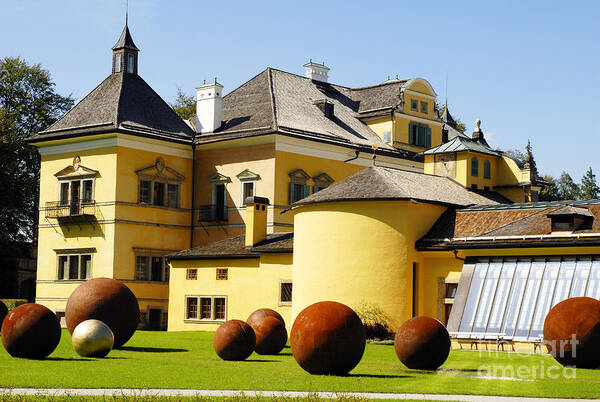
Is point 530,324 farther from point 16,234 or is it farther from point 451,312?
point 16,234

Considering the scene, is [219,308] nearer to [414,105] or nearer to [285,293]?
[285,293]

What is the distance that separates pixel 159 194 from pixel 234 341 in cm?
3108

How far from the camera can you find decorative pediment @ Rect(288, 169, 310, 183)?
59.2 m

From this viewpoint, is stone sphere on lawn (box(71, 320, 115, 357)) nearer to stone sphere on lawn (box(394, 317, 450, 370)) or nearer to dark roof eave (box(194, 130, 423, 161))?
stone sphere on lawn (box(394, 317, 450, 370))

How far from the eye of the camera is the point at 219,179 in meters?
61.3

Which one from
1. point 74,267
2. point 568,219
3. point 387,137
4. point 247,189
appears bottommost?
point 74,267

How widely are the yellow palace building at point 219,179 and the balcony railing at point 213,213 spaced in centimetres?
9

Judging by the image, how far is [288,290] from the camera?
49188 mm

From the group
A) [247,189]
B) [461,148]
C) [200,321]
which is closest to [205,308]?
[200,321]

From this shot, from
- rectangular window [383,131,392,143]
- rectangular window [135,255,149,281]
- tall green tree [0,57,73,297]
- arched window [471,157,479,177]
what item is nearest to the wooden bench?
arched window [471,157,479,177]

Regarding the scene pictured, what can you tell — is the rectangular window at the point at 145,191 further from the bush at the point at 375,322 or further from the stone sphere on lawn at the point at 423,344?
the stone sphere on lawn at the point at 423,344

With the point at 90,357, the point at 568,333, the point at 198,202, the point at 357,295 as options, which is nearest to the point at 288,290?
the point at 357,295

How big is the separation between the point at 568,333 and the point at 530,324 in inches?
396

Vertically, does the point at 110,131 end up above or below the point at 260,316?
above
